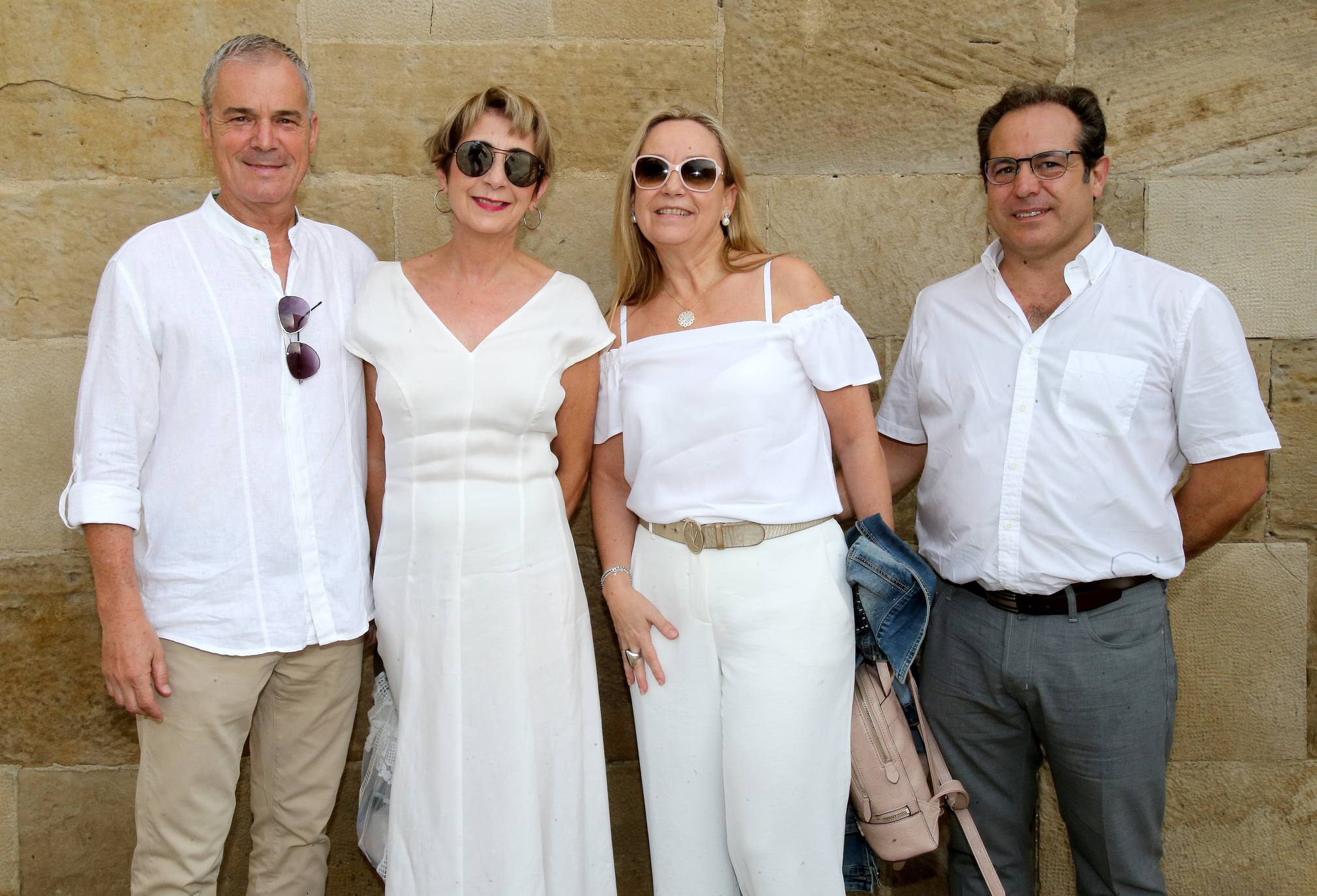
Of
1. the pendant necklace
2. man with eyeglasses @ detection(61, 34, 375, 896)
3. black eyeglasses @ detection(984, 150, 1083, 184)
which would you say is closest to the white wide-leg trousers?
the pendant necklace

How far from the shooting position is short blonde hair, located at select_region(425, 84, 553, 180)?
2.49 meters

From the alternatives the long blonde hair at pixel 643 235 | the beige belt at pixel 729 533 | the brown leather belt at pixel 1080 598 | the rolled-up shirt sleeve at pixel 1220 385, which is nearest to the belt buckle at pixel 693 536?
the beige belt at pixel 729 533

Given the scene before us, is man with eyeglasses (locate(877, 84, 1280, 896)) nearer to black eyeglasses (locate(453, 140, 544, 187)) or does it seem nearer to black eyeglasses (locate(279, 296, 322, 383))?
black eyeglasses (locate(453, 140, 544, 187))

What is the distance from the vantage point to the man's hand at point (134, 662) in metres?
2.26

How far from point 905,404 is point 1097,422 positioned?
1.86 feet

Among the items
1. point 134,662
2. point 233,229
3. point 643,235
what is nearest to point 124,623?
point 134,662

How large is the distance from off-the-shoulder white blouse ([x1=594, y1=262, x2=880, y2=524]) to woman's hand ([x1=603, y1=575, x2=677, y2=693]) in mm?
201

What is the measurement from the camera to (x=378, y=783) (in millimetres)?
2547

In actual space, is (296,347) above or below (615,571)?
above

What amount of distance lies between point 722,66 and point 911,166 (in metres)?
0.67

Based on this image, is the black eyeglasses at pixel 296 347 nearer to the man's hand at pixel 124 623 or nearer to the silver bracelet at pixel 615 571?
the man's hand at pixel 124 623

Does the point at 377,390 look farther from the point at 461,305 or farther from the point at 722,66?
the point at 722,66

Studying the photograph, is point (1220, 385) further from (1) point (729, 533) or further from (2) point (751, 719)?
(2) point (751, 719)

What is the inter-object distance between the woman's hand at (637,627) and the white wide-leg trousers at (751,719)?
2cm
